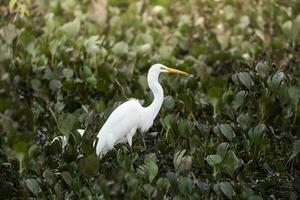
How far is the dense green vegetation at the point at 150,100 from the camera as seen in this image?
19.2 feet

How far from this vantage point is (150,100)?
7500mm

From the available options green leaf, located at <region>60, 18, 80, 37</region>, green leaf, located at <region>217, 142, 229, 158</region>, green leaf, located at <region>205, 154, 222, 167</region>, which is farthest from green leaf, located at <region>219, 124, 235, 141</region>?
green leaf, located at <region>60, 18, 80, 37</region>

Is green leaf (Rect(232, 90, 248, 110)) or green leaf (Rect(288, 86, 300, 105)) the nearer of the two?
green leaf (Rect(288, 86, 300, 105))

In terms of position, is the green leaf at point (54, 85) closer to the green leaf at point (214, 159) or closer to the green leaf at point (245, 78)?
the green leaf at point (245, 78)

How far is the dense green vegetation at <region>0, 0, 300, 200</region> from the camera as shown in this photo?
19.2 feet

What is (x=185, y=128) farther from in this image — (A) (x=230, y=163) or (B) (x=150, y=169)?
(B) (x=150, y=169)

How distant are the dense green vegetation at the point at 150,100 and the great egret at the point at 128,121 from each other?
124 millimetres

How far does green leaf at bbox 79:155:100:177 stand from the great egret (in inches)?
24.6

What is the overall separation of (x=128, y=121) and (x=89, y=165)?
0.98 meters

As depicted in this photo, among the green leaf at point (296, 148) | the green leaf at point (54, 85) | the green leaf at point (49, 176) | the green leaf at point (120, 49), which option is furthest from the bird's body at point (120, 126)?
the green leaf at point (120, 49)

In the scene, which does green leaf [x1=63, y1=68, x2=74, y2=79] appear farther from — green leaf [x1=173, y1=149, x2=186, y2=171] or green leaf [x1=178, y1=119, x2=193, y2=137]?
green leaf [x1=173, y1=149, x2=186, y2=171]

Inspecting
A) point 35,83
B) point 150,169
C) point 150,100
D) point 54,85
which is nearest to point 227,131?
point 150,100

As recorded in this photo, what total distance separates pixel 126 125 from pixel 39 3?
4.93 metres

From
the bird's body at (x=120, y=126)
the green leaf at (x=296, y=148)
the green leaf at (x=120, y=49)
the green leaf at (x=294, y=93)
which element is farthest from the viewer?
the green leaf at (x=120, y=49)
